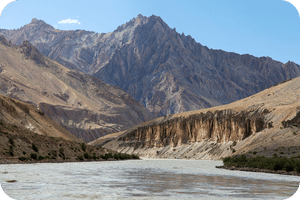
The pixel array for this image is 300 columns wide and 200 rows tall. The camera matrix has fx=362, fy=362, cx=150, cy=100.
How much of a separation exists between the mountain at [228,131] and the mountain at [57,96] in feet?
157

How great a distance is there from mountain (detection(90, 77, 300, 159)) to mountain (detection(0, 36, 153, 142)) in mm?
47794

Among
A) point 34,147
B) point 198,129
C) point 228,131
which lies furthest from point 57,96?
point 34,147

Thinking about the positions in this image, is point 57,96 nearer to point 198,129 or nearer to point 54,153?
point 198,129

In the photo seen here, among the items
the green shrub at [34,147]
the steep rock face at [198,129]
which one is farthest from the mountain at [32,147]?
the steep rock face at [198,129]

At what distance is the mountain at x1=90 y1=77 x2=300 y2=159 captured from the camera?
5962 centimetres

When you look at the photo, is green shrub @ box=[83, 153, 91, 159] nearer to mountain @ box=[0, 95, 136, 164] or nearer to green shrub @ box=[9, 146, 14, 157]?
mountain @ box=[0, 95, 136, 164]

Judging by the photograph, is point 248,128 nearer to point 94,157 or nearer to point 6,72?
point 94,157

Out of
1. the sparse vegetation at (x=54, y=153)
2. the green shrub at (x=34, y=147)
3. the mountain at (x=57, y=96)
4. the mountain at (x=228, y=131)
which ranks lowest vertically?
the sparse vegetation at (x=54, y=153)

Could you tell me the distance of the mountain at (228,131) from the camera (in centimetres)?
5962

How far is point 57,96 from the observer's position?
175 meters

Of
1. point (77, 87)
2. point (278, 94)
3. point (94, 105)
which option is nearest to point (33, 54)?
point (77, 87)

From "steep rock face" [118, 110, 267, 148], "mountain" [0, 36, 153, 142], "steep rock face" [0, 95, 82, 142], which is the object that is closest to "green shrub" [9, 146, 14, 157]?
"steep rock face" [0, 95, 82, 142]

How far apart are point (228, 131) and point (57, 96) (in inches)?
4407

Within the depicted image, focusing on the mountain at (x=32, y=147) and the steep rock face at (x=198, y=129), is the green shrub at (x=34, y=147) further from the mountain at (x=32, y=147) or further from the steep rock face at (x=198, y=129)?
the steep rock face at (x=198, y=129)
